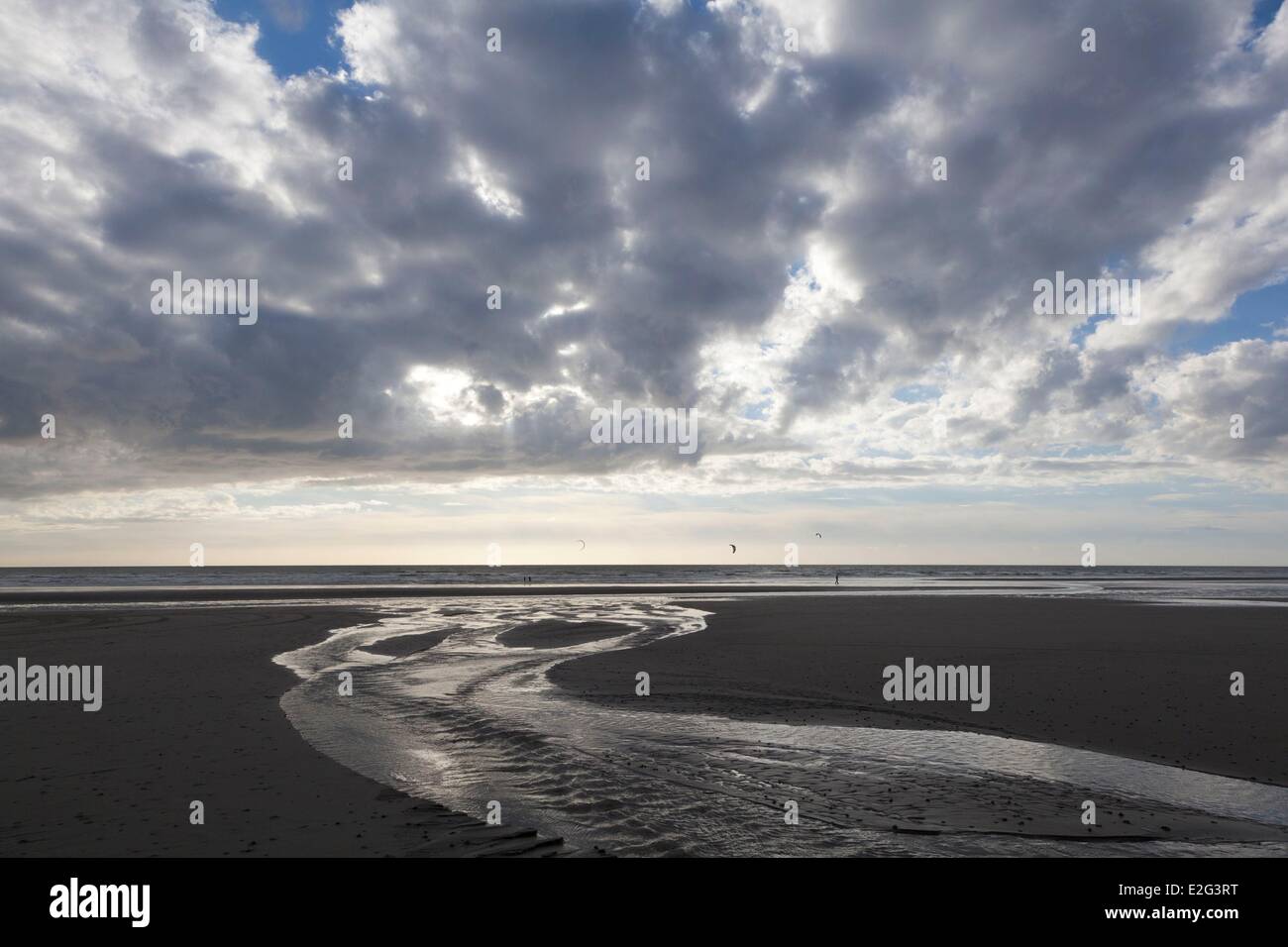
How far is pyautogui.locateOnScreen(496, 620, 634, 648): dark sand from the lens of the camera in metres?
26.8

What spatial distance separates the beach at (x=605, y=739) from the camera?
8.32m

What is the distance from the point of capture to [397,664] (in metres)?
21.7

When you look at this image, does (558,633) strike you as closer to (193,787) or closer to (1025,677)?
(1025,677)

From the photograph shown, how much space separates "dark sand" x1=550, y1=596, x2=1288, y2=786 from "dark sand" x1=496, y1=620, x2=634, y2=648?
3.41 m

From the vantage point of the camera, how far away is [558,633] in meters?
29.7

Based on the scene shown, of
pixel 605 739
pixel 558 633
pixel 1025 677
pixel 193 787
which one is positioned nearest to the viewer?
pixel 193 787

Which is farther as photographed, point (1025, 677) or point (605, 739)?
point (1025, 677)

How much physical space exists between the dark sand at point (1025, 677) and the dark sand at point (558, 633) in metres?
3.41

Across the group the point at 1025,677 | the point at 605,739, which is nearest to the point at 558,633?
the point at 605,739

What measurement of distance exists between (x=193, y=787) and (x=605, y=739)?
6.53 m

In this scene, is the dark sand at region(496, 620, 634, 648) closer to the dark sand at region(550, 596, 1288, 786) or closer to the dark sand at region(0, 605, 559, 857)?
the dark sand at region(550, 596, 1288, 786)

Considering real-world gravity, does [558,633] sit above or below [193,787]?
below
